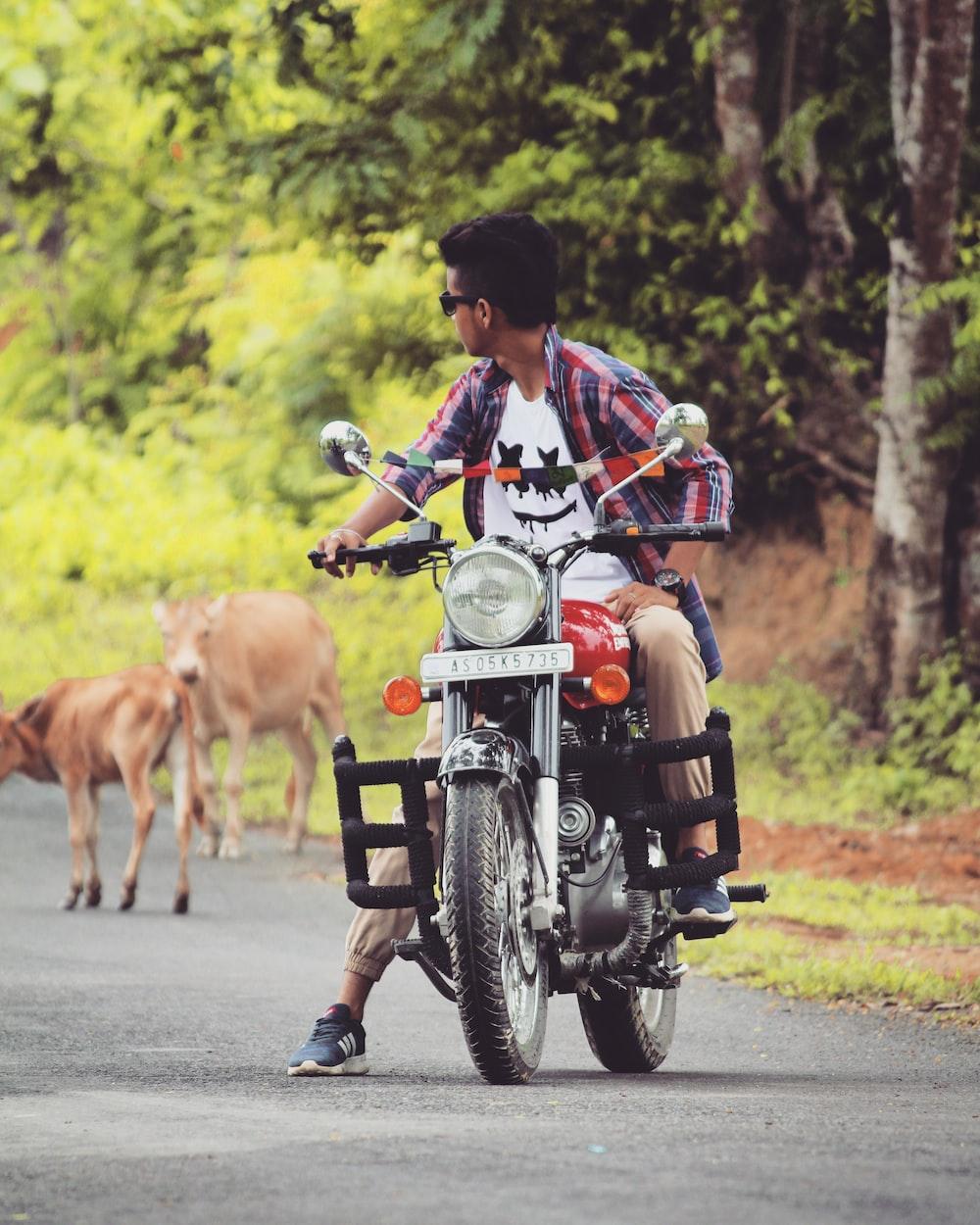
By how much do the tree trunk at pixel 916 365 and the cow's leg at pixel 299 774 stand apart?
14.4 ft

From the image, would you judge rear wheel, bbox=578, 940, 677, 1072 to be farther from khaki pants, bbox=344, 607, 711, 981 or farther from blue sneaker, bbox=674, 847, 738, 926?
khaki pants, bbox=344, 607, 711, 981

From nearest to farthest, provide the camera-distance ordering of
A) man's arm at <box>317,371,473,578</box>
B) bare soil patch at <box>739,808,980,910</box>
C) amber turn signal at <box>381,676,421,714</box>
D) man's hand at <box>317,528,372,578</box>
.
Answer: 1. amber turn signal at <box>381,676,421,714</box>
2. man's hand at <box>317,528,372,578</box>
3. man's arm at <box>317,371,473,578</box>
4. bare soil patch at <box>739,808,980,910</box>

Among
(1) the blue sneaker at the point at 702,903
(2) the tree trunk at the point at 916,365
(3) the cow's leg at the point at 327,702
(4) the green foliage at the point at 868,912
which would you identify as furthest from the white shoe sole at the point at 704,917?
(3) the cow's leg at the point at 327,702

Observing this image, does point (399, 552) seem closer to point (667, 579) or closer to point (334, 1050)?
point (667, 579)

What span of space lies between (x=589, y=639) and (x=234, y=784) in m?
10.3

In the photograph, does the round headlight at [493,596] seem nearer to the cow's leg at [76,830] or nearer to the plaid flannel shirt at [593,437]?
the plaid flannel shirt at [593,437]

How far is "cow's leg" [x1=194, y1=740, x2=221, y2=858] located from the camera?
15969 mm

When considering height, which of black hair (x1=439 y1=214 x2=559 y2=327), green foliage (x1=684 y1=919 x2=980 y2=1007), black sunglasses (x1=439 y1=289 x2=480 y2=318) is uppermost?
black hair (x1=439 y1=214 x2=559 y2=327)

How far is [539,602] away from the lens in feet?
19.6

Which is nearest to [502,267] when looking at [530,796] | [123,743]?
[530,796]

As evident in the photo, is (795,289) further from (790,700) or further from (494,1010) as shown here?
(494,1010)

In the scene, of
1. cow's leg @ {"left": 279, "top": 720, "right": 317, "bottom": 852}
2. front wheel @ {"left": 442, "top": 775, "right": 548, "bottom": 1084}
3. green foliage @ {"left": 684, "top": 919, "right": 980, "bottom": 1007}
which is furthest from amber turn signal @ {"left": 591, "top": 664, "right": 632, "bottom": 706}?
cow's leg @ {"left": 279, "top": 720, "right": 317, "bottom": 852}

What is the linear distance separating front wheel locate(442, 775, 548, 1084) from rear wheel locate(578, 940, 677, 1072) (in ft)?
2.15

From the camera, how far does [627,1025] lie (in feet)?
22.7
